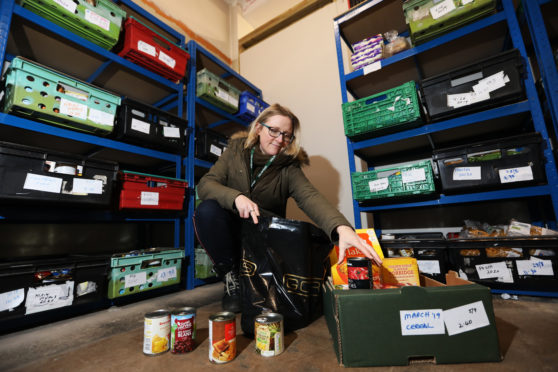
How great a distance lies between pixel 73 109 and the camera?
46.6 inches

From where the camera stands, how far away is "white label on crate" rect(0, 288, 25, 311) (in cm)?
92

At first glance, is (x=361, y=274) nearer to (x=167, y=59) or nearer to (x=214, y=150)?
(x=214, y=150)

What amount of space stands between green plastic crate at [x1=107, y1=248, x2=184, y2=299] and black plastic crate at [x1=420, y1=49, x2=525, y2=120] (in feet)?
5.93

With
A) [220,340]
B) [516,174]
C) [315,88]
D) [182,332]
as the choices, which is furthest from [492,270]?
[315,88]

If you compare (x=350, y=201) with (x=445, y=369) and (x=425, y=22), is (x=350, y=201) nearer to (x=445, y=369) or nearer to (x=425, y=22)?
(x=425, y=22)

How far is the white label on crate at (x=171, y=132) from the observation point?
1590mm

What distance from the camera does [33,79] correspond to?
1064mm

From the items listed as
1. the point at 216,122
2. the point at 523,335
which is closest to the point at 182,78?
the point at 216,122

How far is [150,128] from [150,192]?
1.33 ft

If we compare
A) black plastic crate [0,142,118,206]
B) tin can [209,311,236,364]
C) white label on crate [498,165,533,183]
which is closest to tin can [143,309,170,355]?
tin can [209,311,236,364]

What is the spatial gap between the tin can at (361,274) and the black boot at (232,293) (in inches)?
23.9

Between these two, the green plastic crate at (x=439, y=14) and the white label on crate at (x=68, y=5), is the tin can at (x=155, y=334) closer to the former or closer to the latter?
the white label on crate at (x=68, y=5)

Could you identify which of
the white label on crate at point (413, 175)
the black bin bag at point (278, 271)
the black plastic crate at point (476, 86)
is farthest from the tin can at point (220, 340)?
the black plastic crate at point (476, 86)

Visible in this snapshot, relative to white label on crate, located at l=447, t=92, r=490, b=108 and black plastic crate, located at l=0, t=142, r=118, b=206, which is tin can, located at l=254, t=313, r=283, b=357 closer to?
black plastic crate, located at l=0, t=142, r=118, b=206
